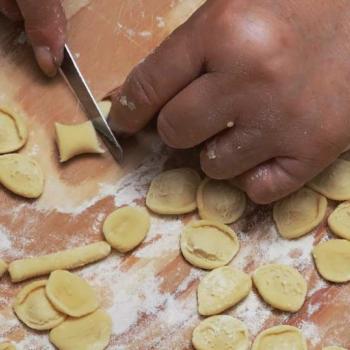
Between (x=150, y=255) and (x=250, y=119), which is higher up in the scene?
(x=250, y=119)

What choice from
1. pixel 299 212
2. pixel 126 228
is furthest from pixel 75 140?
pixel 299 212

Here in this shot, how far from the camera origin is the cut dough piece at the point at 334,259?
130 cm

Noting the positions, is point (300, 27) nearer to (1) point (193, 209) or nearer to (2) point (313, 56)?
(2) point (313, 56)

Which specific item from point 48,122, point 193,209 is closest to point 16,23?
point 48,122

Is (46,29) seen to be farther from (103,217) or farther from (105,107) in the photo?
(103,217)

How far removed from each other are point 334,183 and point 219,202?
213 millimetres

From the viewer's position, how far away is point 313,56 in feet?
3.96

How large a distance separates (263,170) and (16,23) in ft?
1.90

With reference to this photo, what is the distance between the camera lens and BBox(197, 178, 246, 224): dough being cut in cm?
133

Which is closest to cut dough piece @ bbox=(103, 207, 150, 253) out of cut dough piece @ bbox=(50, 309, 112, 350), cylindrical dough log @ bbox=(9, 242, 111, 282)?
cylindrical dough log @ bbox=(9, 242, 111, 282)

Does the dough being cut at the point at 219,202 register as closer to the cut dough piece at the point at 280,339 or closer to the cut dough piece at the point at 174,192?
the cut dough piece at the point at 174,192

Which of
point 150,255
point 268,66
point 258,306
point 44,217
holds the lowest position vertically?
point 258,306

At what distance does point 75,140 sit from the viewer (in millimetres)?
1354

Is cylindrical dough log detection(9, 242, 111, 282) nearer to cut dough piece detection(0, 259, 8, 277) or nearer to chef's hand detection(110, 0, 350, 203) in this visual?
cut dough piece detection(0, 259, 8, 277)
